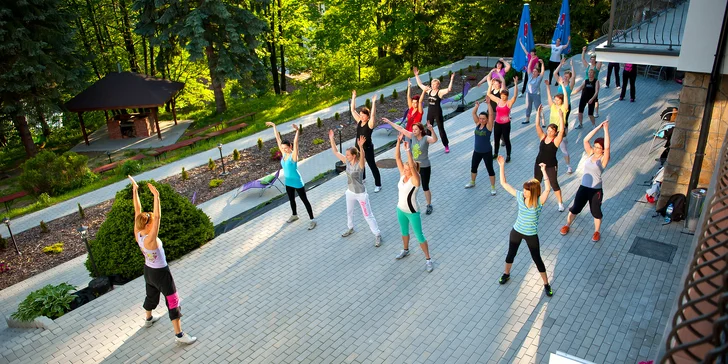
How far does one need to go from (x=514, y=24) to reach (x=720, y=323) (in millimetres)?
27739

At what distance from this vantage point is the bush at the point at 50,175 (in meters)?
15.0

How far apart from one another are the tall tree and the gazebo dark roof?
0.84 metres

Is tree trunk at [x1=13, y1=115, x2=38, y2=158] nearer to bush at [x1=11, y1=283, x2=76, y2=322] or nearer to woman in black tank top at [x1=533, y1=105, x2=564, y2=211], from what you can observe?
bush at [x1=11, y1=283, x2=76, y2=322]

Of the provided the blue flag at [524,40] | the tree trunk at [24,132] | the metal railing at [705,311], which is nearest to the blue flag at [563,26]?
the blue flag at [524,40]

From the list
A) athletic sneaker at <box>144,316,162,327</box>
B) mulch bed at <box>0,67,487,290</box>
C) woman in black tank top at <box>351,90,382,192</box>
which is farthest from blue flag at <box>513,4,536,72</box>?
athletic sneaker at <box>144,316,162,327</box>

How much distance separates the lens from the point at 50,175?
1506 centimetres

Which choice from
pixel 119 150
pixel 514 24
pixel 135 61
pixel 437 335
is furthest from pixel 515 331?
pixel 135 61

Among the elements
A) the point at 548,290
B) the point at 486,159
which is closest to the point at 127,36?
the point at 486,159

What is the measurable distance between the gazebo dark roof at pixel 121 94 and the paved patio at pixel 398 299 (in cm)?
1354

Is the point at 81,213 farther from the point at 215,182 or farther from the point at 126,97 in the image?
the point at 126,97

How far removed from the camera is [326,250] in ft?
30.0

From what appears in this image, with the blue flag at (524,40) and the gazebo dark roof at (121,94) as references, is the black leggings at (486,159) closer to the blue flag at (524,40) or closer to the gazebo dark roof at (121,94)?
the blue flag at (524,40)

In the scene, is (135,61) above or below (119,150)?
above

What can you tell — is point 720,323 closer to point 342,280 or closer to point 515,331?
point 515,331
